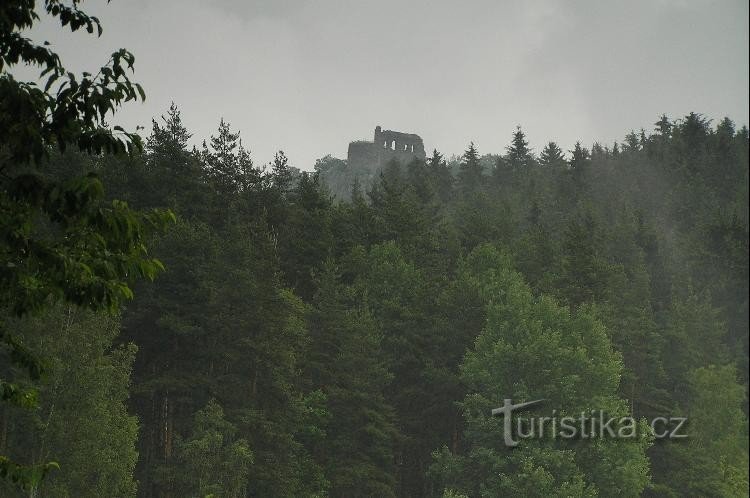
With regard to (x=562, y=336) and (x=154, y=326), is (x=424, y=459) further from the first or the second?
(x=154, y=326)

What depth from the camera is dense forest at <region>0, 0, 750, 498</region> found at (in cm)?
741

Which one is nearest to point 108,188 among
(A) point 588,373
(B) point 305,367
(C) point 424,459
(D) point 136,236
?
(B) point 305,367

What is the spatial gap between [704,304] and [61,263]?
57996 mm

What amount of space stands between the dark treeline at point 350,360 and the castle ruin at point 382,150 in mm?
77292

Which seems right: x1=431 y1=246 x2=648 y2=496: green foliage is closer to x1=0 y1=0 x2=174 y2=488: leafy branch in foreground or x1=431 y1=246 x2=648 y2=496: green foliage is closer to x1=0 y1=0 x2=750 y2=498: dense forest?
x1=0 y1=0 x2=750 y2=498: dense forest

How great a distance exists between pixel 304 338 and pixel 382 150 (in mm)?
105659

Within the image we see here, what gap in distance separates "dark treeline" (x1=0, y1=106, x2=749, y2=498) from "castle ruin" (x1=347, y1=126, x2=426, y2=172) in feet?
Answer: 254

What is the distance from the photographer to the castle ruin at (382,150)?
5669 inches

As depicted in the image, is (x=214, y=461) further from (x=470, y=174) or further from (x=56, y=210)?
(x=470, y=174)

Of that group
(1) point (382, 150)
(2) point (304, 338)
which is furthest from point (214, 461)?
(1) point (382, 150)

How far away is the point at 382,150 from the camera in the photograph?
5704 inches

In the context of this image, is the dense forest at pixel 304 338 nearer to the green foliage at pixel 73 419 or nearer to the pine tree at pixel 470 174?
the green foliage at pixel 73 419

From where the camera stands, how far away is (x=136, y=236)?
7.43 m

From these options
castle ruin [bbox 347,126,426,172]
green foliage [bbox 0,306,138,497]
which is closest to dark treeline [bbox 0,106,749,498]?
green foliage [bbox 0,306,138,497]
